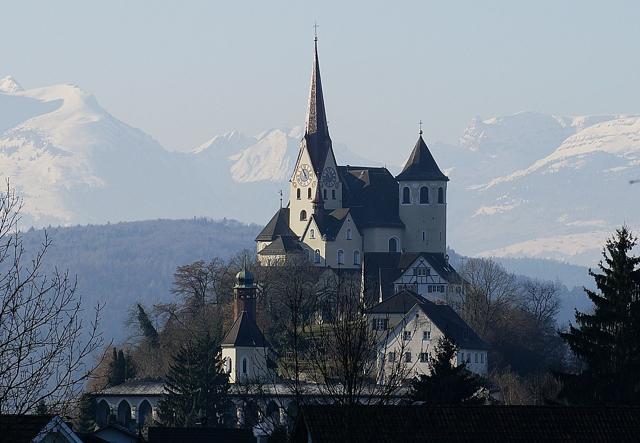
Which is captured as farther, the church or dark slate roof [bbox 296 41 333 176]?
dark slate roof [bbox 296 41 333 176]

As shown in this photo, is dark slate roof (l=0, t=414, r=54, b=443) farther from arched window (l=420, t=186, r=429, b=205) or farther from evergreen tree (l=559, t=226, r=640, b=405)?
arched window (l=420, t=186, r=429, b=205)

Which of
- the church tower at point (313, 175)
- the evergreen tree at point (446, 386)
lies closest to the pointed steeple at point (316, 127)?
the church tower at point (313, 175)

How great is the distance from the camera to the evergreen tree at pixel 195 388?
111 meters

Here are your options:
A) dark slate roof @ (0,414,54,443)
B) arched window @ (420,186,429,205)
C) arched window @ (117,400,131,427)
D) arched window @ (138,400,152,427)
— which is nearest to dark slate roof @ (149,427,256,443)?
dark slate roof @ (0,414,54,443)

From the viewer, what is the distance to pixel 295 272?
154 meters

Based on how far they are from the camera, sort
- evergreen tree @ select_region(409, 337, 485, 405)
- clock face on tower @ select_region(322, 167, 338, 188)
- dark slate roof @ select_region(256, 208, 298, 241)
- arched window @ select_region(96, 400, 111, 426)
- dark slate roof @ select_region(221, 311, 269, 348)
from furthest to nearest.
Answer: clock face on tower @ select_region(322, 167, 338, 188) → dark slate roof @ select_region(256, 208, 298, 241) → dark slate roof @ select_region(221, 311, 269, 348) → arched window @ select_region(96, 400, 111, 426) → evergreen tree @ select_region(409, 337, 485, 405)

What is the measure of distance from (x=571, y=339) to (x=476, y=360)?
77427mm

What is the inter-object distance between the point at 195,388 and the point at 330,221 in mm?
54915

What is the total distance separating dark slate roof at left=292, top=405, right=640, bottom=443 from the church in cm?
11123

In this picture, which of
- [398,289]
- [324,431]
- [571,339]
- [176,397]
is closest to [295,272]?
[398,289]

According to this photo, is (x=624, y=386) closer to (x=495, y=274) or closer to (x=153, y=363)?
(x=153, y=363)

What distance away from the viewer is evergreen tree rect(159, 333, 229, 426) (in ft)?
364

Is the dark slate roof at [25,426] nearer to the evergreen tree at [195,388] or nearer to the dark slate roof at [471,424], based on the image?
the dark slate roof at [471,424]

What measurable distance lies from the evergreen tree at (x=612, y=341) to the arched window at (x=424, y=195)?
109672mm
